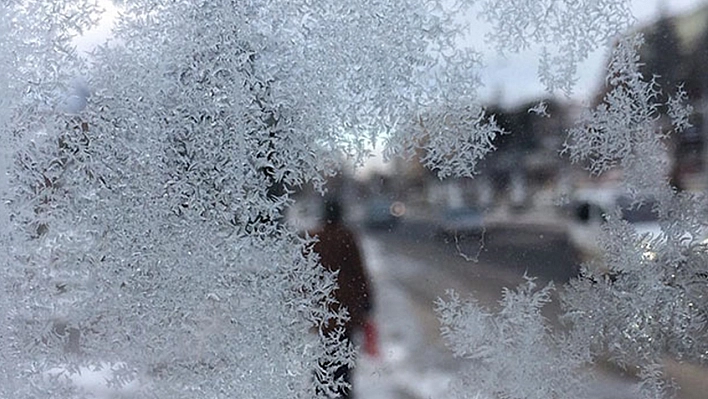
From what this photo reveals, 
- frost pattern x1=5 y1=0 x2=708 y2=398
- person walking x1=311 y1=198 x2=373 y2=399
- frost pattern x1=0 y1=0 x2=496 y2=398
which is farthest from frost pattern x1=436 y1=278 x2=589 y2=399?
frost pattern x1=0 y1=0 x2=496 y2=398

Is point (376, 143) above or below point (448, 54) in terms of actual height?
below

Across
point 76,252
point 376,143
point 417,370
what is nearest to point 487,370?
point 417,370

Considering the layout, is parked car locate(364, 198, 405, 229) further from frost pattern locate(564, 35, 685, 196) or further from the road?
frost pattern locate(564, 35, 685, 196)

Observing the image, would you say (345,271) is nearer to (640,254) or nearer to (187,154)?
(187,154)

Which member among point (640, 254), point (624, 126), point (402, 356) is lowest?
point (402, 356)

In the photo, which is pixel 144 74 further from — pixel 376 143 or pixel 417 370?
pixel 417 370

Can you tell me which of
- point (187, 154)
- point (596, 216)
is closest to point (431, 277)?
point (596, 216)

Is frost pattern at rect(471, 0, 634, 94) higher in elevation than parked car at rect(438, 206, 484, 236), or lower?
higher
